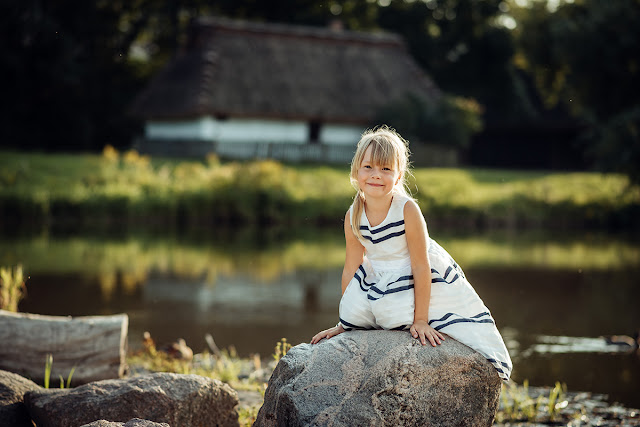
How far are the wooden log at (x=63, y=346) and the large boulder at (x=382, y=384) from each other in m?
2.26

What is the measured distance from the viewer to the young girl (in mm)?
4449

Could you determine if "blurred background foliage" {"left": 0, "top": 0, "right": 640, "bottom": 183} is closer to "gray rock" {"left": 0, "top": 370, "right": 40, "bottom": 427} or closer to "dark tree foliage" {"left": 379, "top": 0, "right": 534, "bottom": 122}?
"dark tree foliage" {"left": 379, "top": 0, "right": 534, "bottom": 122}

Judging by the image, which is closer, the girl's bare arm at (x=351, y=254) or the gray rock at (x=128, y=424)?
the gray rock at (x=128, y=424)

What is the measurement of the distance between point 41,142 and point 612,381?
104 feet

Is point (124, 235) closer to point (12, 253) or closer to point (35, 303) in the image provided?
point (12, 253)

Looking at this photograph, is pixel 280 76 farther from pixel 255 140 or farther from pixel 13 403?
pixel 13 403

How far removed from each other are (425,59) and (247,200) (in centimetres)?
2383

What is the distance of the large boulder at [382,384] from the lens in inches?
165

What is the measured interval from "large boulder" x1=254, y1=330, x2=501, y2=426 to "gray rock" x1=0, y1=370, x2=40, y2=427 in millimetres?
1471

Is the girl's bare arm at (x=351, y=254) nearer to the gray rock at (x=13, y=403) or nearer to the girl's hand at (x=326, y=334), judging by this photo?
the girl's hand at (x=326, y=334)

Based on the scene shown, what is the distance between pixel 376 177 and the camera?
456 centimetres

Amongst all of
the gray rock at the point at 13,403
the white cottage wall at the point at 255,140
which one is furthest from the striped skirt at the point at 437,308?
the white cottage wall at the point at 255,140

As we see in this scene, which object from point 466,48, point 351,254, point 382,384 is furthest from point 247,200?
point 466,48

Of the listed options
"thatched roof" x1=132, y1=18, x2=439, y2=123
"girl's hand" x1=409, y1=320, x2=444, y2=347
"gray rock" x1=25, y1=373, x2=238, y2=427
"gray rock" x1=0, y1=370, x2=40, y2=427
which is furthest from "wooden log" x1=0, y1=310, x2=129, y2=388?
"thatched roof" x1=132, y1=18, x2=439, y2=123
